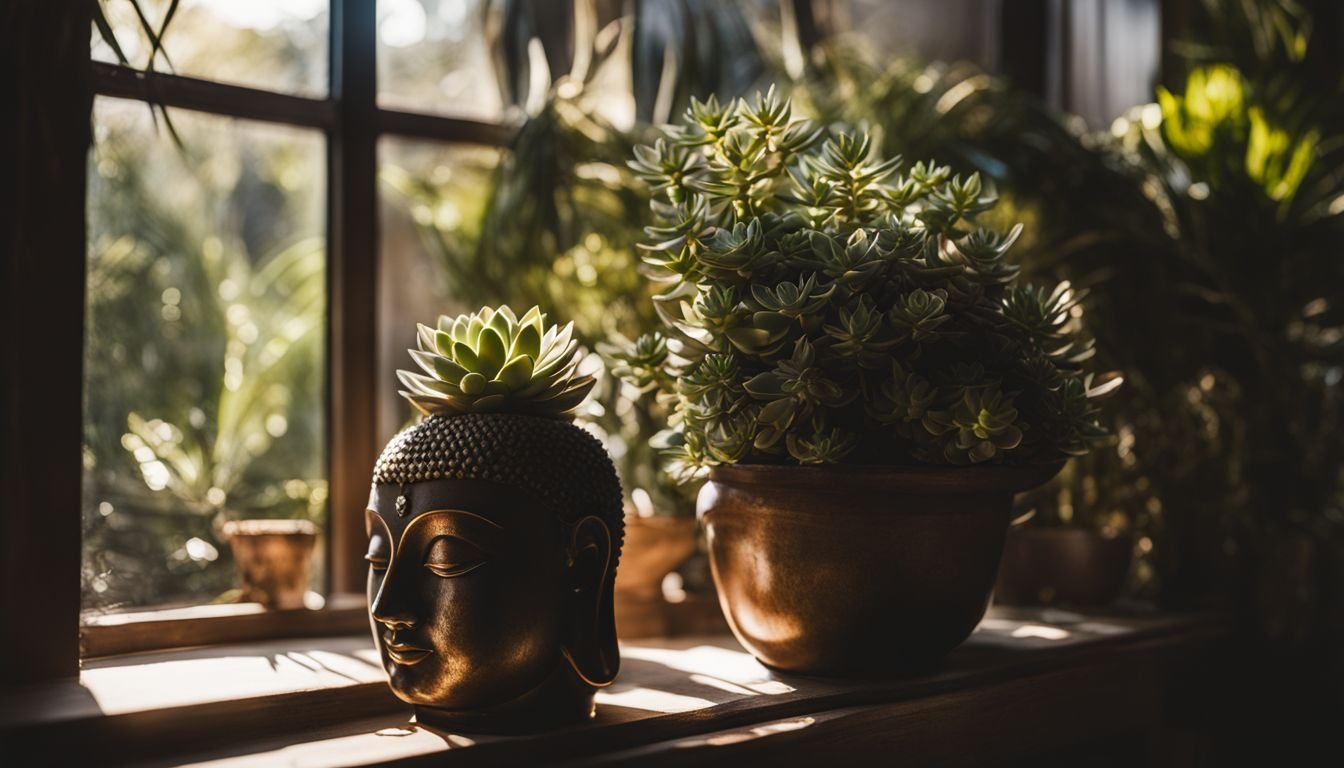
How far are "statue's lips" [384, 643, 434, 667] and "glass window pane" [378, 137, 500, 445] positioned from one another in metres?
0.80

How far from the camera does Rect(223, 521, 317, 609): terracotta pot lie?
5.07ft

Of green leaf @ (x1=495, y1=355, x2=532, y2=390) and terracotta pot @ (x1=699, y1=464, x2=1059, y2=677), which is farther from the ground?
green leaf @ (x1=495, y1=355, x2=532, y2=390)

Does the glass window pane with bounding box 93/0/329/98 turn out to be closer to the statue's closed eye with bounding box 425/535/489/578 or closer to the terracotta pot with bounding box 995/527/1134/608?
the statue's closed eye with bounding box 425/535/489/578

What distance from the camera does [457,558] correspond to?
1042mm

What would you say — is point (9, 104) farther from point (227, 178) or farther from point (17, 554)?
point (227, 178)

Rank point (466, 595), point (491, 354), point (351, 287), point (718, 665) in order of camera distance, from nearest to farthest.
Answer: point (466, 595), point (491, 354), point (718, 665), point (351, 287)

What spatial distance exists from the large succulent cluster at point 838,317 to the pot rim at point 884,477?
17 mm

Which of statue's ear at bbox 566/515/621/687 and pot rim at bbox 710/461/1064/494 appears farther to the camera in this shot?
pot rim at bbox 710/461/1064/494

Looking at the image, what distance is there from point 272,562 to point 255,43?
85cm

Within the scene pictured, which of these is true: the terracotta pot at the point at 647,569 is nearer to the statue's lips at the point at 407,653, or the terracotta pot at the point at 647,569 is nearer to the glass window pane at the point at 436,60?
the statue's lips at the point at 407,653

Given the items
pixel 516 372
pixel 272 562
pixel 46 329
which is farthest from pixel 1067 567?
pixel 46 329

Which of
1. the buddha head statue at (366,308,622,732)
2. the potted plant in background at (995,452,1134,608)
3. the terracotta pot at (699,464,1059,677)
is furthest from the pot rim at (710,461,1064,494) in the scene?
the potted plant in background at (995,452,1134,608)

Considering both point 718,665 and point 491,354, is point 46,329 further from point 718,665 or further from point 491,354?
point 718,665

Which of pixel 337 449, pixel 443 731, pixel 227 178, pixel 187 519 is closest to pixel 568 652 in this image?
pixel 443 731
